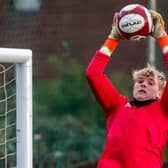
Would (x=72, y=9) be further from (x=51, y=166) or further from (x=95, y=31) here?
(x=51, y=166)

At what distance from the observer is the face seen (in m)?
4.45

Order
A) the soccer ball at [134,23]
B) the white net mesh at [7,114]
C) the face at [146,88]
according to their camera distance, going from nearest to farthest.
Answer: the soccer ball at [134,23] → the face at [146,88] → the white net mesh at [7,114]

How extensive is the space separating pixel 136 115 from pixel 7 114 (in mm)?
777

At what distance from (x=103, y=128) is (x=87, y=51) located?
615 millimetres

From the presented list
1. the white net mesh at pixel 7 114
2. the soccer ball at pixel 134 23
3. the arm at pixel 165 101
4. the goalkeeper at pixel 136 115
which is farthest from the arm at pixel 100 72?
the white net mesh at pixel 7 114

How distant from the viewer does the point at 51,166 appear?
708 centimetres

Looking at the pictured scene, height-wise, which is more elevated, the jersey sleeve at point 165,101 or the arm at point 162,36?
the arm at point 162,36

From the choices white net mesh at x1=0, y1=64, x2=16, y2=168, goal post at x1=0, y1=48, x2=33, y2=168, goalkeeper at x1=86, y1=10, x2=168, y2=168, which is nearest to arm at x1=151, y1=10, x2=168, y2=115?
goalkeeper at x1=86, y1=10, x2=168, y2=168

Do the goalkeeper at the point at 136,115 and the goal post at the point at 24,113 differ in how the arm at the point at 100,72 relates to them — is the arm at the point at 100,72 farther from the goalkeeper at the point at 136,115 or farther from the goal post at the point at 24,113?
the goal post at the point at 24,113

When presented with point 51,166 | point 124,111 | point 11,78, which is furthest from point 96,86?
point 51,166

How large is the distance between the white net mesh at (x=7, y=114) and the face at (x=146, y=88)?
24.5 inches

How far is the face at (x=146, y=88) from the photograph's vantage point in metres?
4.45

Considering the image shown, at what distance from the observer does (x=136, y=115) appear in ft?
14.5

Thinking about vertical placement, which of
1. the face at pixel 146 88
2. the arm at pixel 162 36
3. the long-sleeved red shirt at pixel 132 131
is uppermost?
the arm at pixel 162 36
